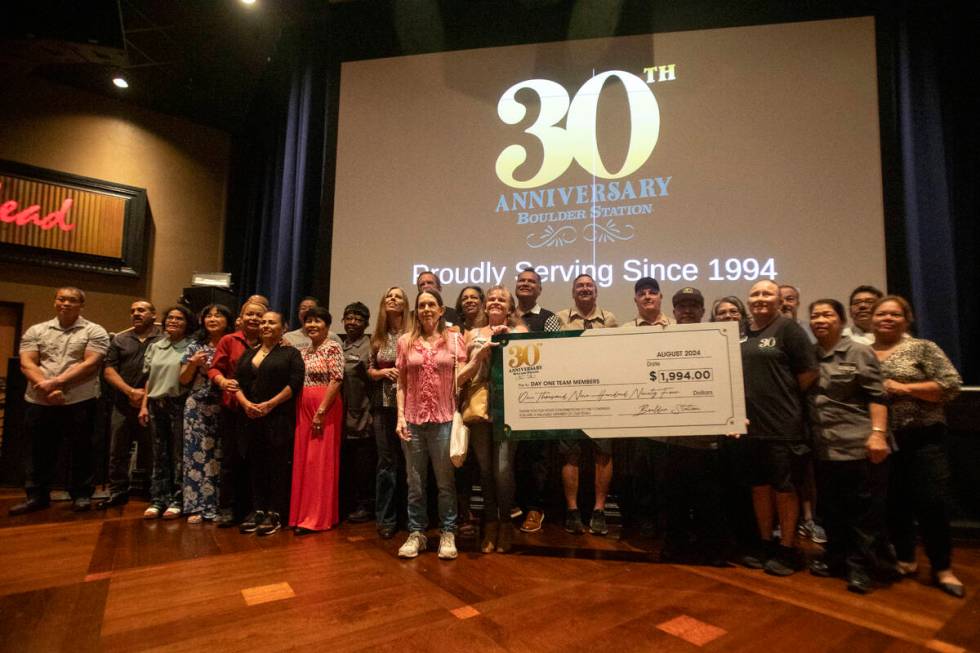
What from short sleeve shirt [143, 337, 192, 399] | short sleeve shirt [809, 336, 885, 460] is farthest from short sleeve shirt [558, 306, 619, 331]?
short sleeve shirt [143, 337, 192, 399]

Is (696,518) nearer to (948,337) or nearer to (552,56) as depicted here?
(948,337)

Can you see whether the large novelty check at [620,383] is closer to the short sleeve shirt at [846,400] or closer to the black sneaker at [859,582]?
the short sleeve shirt at [846,400]

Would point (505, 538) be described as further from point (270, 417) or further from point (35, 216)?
point (35, 216)

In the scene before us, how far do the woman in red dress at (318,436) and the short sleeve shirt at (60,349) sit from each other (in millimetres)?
1862

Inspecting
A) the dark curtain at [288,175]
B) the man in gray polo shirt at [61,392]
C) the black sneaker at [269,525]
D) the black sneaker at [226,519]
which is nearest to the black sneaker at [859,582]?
the black sneaker at [269,525]

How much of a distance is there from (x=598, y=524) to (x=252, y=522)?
2127 millimetres

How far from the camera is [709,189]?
13.7ft

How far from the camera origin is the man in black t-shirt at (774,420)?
2432 millimetres

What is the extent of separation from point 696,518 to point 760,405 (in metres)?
0.89

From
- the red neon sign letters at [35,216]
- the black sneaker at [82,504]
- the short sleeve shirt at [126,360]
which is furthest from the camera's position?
the red neon sign letters at [35,216]

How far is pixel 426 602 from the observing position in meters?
1.97

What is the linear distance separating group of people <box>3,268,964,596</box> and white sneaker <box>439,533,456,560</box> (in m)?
0.01

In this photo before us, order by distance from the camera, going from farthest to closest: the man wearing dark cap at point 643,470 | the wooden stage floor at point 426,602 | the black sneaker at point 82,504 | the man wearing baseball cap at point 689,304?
the black sneaker at point 82,504 < the man wearing dark cap at point 643,470 < the man wearing baseball cap at point 689,304 < the wooden stage floor at point 426,602

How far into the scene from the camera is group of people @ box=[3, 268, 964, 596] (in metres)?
2.37
